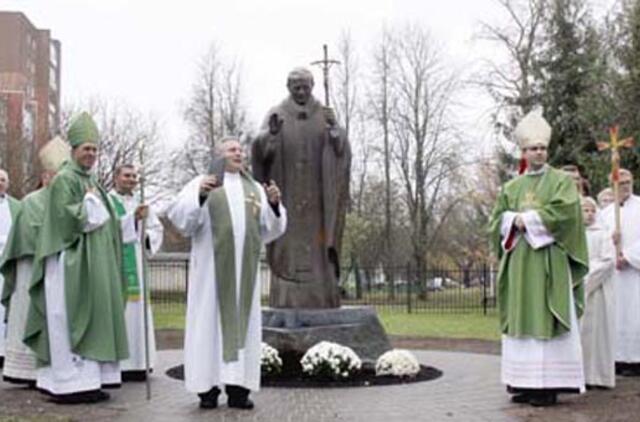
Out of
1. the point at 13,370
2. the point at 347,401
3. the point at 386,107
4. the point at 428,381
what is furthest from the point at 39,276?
the point at 386,107

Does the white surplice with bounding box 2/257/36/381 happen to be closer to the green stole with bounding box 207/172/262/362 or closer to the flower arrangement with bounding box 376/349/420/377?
the green stole with bounding box 207/172/262/362

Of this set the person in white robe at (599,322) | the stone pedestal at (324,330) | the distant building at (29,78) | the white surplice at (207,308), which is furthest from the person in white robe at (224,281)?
the distant building at (29,78)

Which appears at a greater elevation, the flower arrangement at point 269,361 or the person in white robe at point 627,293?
the person in white robe at point 627,293

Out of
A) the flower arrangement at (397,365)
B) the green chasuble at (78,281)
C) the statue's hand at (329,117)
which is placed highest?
the statue's hand at (329,117)

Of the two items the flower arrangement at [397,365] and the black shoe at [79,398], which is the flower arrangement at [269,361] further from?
the black shoe at [79,398]

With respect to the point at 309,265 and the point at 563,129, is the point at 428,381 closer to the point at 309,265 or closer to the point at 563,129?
the point at 309,265

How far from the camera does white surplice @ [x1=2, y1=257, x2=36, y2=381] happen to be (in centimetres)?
1049

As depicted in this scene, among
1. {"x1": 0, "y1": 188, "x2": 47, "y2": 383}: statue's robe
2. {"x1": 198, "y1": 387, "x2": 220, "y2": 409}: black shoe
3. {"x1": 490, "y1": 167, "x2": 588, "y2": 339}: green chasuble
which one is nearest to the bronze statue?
{"x1": 0, "y1": 188, "x2": 47, "y2": 383}: statue's robe

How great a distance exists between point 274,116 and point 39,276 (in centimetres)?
343

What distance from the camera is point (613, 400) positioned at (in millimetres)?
9547

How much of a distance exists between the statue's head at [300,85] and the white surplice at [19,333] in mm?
3472

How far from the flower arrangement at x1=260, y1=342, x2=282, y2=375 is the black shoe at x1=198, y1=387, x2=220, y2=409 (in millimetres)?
1723

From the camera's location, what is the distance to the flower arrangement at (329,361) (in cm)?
1015

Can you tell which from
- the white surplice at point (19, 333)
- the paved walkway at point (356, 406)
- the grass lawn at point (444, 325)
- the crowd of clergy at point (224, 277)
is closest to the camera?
the paved walkway at point (356, 406)
